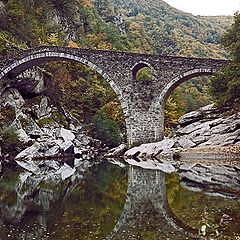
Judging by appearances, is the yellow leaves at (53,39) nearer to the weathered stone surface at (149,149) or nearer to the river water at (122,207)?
the weathered stone surface at (149,149)

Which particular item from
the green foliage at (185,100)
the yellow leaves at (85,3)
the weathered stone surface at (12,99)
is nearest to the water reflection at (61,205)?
the weathered stone surface at (12,99)

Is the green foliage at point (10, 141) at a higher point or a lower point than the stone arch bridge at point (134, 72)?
lower

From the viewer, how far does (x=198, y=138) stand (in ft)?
117

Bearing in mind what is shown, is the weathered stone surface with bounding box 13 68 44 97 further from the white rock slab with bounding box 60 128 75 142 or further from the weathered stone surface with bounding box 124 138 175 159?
the weathered stone surface with bounding box 124 138 175 159

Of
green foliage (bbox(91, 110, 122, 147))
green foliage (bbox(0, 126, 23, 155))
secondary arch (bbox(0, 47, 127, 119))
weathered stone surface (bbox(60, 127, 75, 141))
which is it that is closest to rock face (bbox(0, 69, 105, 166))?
weathered stone surface (bbox(60, 127, 75, 141))

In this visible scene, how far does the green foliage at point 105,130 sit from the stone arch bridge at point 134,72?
722cm

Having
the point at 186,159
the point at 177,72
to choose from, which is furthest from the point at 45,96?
the point at 186,159

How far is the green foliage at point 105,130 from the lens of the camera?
4659cm

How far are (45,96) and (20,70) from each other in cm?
471

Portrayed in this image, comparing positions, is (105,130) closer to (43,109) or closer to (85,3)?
(43,109)

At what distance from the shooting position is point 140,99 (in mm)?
39562

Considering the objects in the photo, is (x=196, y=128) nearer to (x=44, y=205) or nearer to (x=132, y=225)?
(x=44, y=205)

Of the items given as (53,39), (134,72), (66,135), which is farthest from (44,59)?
(53,39)

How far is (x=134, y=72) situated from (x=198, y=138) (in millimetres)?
7915
